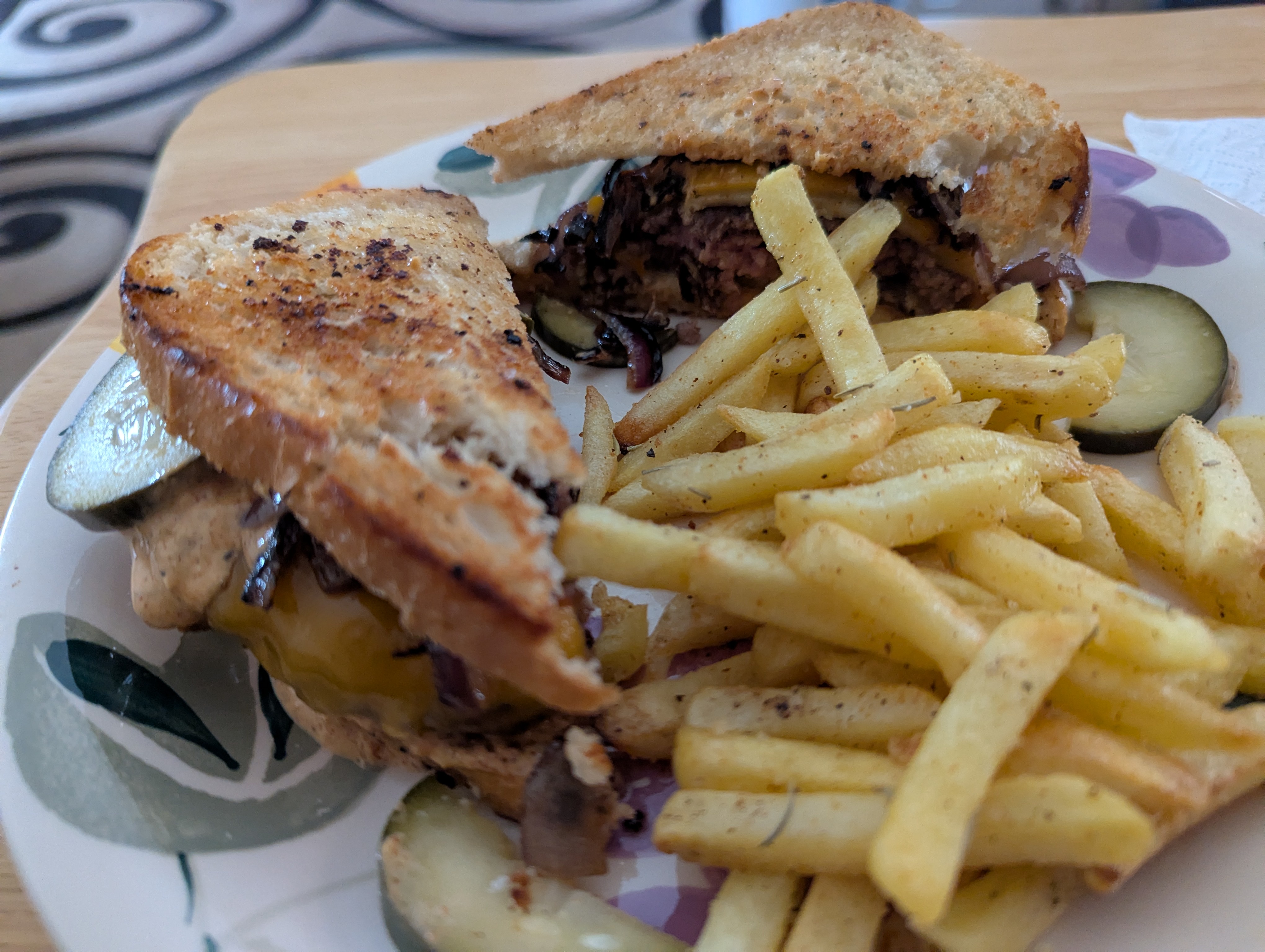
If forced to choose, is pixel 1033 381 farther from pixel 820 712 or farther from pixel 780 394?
pixel 820 712

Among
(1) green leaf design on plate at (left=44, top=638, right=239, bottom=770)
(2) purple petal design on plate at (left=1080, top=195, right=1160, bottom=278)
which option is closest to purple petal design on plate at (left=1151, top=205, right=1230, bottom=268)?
(2) purple petal design on plate at (left=1080, top=195, right=1160, bottom=278)

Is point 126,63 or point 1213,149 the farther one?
point 126,63

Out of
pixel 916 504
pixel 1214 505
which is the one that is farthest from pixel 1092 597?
pixel 1214 505

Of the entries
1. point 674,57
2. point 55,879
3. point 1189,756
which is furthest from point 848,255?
point 55,879

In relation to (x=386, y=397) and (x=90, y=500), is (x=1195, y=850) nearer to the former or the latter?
(x=386, y=397)

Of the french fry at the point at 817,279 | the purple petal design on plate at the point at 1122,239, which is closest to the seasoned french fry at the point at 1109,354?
the french fry at the point at 817,279

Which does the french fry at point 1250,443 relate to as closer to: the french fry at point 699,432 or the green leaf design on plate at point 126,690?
the french fry at point 699,432
